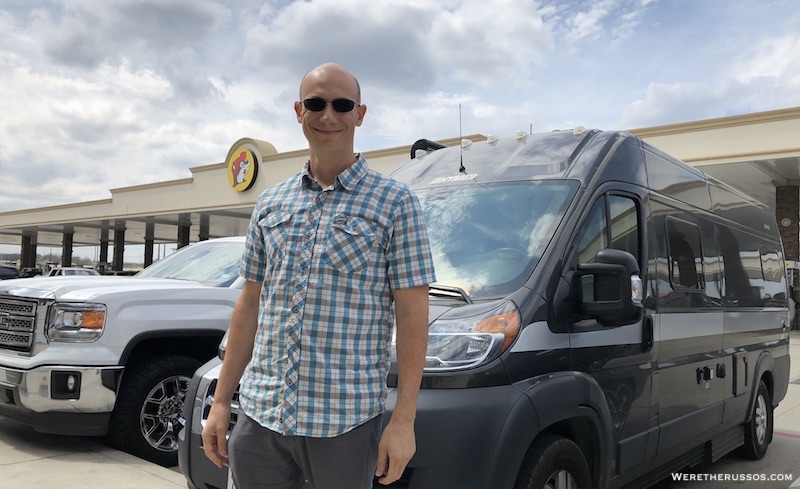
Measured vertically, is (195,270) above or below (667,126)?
below

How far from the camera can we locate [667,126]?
59.6ft

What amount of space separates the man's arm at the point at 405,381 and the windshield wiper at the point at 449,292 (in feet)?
3.94

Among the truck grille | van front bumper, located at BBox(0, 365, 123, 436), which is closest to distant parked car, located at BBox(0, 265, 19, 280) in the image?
the truck grille

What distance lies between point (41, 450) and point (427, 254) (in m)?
4.63

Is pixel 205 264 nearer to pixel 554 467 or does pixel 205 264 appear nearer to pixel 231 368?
pixel 554 467

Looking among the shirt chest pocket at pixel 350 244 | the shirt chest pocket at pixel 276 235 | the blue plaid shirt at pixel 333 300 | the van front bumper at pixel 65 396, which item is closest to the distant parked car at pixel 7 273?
the van front bumper at pixel 65 396

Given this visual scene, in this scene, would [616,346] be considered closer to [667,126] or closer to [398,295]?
[398,295]

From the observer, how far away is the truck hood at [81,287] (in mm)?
5109

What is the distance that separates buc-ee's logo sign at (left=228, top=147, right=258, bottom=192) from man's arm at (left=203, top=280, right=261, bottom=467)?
25738 millimetres

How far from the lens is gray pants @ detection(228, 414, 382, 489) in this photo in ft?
6.31

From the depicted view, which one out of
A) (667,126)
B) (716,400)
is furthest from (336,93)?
(667,126)

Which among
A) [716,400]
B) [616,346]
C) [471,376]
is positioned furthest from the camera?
[716,400]

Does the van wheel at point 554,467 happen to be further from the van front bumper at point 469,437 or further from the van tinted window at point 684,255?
the van tinted window at point 684,255

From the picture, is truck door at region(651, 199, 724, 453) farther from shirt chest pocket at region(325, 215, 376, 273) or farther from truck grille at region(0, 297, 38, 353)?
truck grille at region(0, 297, 38, 353)
